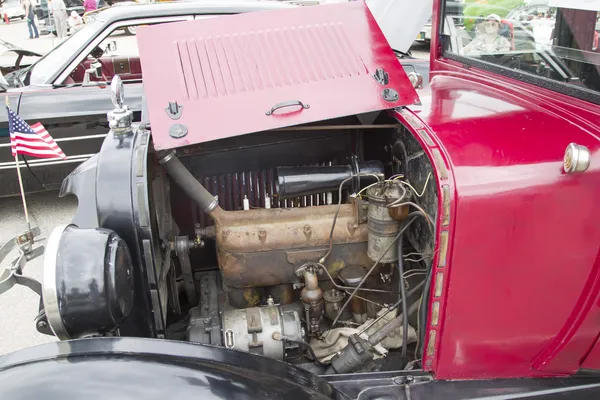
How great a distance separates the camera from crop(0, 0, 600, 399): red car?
1.40m

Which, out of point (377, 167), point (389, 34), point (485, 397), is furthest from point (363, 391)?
point (389, 34)

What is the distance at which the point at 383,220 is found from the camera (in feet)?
5.63

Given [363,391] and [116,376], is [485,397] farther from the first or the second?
[116,376]

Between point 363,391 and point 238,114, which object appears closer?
point 363,391

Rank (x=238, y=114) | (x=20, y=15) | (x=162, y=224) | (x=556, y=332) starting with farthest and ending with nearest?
(x=20, y=15) < (x=162, y=224) < (x=238, y=114) < (x=556, y=332)

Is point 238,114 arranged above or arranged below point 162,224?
above

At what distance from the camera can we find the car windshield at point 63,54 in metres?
4.11

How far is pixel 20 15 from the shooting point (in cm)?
1919

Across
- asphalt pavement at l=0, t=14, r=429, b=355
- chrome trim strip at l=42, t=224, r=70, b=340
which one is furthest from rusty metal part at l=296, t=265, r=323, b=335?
asphalt pavement at l=0, t=14, r=429, b=355

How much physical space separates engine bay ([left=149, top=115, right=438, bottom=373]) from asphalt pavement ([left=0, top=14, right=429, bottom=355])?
128cm

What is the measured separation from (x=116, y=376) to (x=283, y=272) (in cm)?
80

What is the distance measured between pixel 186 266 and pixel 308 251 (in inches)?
20.0

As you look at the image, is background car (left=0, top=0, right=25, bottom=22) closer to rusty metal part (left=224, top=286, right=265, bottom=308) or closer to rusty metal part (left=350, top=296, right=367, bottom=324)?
rusty metal part (left=224, top=286, right=265, bottom=308)

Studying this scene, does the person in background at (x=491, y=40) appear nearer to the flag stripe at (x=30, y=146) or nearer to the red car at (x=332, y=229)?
the red car at (x=332, y=229)
